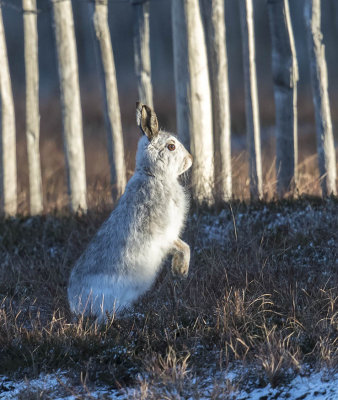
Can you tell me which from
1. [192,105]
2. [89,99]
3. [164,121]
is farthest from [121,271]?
[89,99]

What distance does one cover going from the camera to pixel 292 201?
7.00 meters

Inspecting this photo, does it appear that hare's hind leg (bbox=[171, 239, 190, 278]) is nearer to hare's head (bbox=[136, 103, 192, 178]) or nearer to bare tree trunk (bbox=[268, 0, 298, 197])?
hare's head (bbox=[136, 103, 192, 178])

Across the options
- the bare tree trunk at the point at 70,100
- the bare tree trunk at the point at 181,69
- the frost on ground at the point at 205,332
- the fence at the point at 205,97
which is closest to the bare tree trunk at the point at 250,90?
the fence at the point at 205,97

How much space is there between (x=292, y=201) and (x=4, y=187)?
442 centimetres

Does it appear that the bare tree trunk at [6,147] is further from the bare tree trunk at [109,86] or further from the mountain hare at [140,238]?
the mountain hare at [140,238]

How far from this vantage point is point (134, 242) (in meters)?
4.83

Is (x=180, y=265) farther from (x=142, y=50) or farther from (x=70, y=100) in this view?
(x=142, y=50)

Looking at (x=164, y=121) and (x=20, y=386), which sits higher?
(x=164, y=121)

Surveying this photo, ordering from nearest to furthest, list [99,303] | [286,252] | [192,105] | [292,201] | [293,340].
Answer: [293,340] < [99,303] < [286,252] < [292,201] < [192,105]

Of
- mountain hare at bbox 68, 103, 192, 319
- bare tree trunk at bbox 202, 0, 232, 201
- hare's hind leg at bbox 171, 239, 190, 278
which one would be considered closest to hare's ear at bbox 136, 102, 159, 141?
mountain hare at bbox 68, 103, 192, 319

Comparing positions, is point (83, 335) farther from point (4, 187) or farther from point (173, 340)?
point (4, 187)

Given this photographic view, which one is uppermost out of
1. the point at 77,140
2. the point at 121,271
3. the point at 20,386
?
the point at 77,140

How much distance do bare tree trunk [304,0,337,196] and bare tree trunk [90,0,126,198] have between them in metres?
2.94

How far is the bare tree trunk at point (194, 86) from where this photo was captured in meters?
7.57
